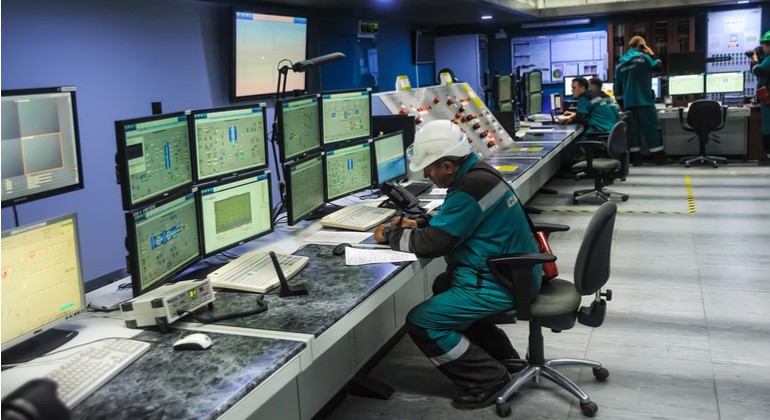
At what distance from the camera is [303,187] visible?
309 cm

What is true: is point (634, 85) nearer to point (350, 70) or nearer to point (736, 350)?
point (350, 70)

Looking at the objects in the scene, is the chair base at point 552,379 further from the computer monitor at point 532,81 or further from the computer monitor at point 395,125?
the computer monitor at point 532,81

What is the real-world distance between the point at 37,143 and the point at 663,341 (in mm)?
2778

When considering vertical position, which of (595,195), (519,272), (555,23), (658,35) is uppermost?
(555,23)

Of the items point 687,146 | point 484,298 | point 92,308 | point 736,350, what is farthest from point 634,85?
point 92,308

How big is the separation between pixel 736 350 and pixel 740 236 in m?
2.26

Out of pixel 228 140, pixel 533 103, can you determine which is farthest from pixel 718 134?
pixel 228 140

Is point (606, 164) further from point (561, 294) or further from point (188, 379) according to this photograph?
point (188, 379)

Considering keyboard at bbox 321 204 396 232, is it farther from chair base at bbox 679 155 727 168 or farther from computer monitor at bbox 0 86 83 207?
chair base at bbox 679 155 727 168

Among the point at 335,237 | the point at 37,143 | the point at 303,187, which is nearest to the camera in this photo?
the point at 37,143

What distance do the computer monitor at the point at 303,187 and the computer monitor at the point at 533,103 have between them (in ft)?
16.2

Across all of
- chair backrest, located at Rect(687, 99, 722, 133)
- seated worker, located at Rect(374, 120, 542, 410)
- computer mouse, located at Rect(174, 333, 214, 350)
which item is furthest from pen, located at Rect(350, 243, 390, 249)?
chair backrest, located at Rect(687, 99, 722, 133)

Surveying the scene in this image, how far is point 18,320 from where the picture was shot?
5.57 ft

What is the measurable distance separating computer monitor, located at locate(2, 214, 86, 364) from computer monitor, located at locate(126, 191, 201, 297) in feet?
0.61
